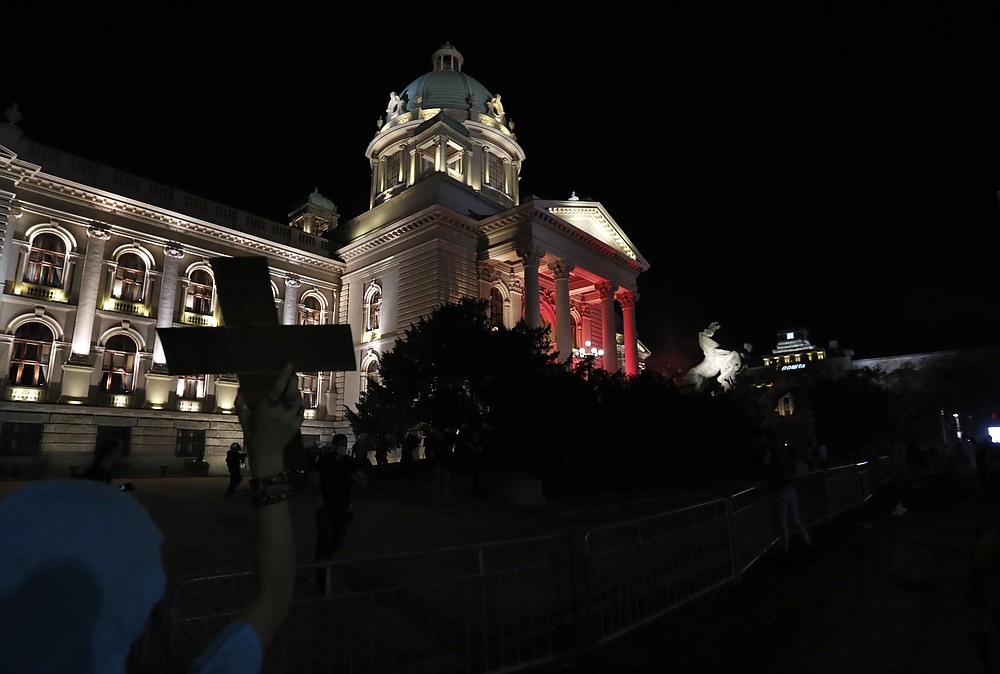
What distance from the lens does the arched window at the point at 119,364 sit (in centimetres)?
2589

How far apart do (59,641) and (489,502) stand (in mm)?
14449

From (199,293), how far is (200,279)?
0.77 m

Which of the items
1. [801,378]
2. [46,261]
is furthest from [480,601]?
[801,378]

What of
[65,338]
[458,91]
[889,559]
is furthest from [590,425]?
[458,91]

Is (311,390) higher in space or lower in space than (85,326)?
lower

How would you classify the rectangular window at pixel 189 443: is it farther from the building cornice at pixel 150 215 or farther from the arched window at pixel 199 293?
the building cornice at pixel 150 215

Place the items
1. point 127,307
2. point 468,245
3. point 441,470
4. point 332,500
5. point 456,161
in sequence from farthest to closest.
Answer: point 456,161, point 468,245, point 127,307, point 441,470, point 332,500

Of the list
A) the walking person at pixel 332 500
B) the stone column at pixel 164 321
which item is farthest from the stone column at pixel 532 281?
the walking person at pixel 332 500

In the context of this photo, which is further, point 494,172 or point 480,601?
point 494,172

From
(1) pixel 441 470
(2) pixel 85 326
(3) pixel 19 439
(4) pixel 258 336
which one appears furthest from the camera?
(2) pixel 85 326

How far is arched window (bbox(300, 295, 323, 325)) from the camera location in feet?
110

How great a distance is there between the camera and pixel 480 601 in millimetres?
6820

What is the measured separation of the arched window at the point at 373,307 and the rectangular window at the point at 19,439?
15.8 m

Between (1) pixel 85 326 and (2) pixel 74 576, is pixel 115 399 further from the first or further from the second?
(2) pixel 74 576
